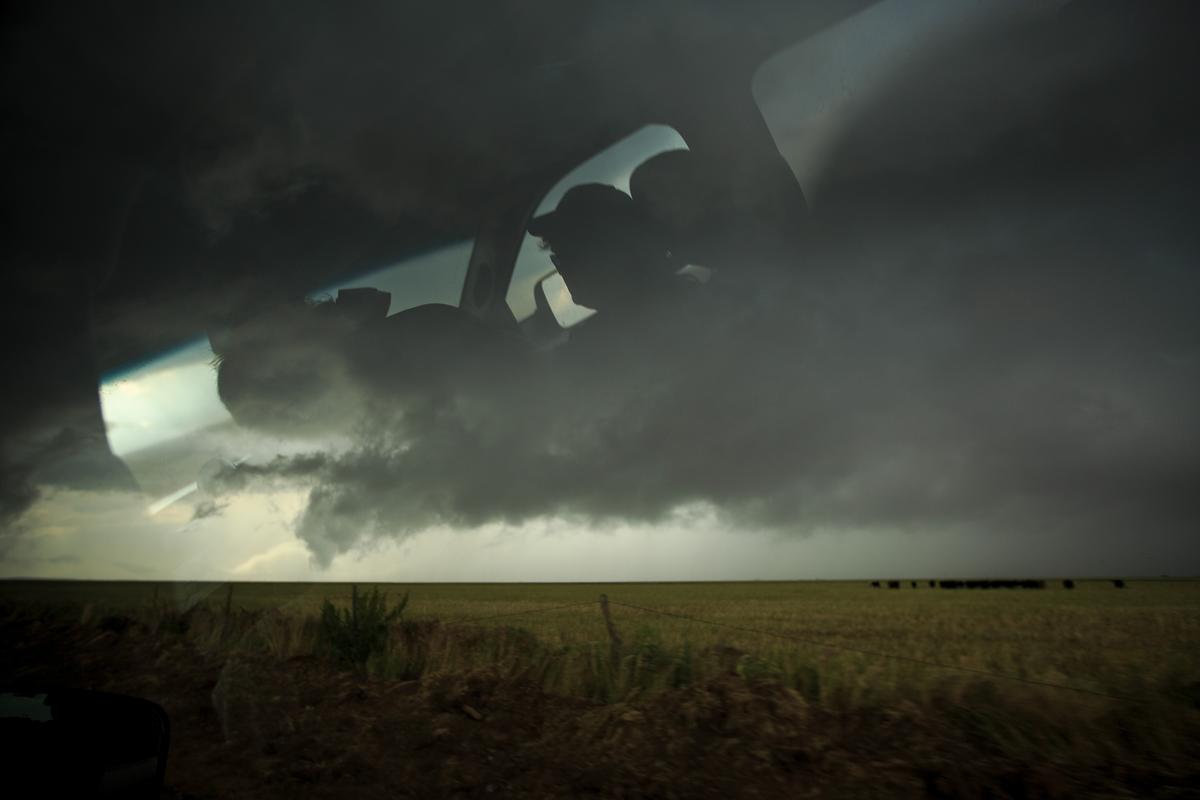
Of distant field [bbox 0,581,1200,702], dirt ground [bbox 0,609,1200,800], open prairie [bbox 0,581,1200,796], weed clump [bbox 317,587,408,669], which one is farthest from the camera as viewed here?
weed clump [bbox 317,587,408,669]

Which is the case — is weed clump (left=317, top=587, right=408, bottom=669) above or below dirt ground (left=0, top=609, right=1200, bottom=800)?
above

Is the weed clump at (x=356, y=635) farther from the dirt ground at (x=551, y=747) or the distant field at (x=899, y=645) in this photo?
the dirt ground at (x=551, y=747)

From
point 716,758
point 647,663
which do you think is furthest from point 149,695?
point 716,758

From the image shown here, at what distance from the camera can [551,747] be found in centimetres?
718

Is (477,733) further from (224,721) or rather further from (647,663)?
(224,721)

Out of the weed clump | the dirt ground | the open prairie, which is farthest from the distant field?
the dirt ground

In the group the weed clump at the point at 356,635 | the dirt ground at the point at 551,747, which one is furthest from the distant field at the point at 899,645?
the dirt ground at the point at 551,747

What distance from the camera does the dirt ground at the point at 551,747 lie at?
5.60m

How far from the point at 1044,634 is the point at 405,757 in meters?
19.4

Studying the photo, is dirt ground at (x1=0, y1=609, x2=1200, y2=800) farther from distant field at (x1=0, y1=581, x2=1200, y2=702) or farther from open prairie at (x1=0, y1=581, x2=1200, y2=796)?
distant field at (x1=0, y1=581, x2=1200, y2=702)

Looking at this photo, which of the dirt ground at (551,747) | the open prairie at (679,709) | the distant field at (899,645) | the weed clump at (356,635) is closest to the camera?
the dirt ground at (551,747)

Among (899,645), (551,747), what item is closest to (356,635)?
(551,747)

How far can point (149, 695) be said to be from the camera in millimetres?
9547

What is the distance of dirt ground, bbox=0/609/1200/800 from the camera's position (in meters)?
5.60
